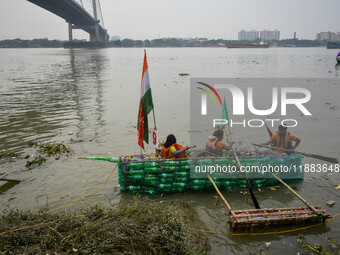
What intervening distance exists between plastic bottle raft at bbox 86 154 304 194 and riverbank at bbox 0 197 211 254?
1.96m

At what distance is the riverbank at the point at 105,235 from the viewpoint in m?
4.89

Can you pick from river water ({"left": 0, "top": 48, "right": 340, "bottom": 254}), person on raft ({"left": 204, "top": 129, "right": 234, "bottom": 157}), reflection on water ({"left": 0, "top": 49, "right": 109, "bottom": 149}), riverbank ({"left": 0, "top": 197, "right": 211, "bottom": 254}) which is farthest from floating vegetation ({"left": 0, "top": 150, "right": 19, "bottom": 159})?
person on raft ({"left": 204, "top": 129, "right": 234, "bottom": 157})

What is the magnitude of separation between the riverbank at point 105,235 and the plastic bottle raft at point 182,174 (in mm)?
1962

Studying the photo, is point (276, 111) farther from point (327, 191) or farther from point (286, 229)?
point (286, 229)

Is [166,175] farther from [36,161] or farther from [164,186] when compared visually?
[36,161]

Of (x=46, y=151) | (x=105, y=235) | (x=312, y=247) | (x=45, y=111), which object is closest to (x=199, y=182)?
(x=312, y=247)

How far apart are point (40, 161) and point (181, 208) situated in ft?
20.2

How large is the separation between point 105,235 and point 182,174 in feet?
10.9

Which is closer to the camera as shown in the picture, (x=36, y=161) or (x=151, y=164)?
(x=151, y=164)

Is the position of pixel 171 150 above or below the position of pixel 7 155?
above

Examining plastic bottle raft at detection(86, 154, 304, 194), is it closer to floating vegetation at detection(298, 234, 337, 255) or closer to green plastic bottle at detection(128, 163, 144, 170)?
green plastic bottle at detection(128, 163, 144, 170)

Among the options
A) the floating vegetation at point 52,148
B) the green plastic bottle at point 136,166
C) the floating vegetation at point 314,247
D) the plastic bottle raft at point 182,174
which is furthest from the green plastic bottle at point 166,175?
the floating vegetation at point 52,148

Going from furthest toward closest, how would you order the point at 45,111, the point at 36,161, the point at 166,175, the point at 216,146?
the point at 45,111
the point at 36,161
the point at 216,146
the point at 166,175

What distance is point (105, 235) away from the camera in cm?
510
